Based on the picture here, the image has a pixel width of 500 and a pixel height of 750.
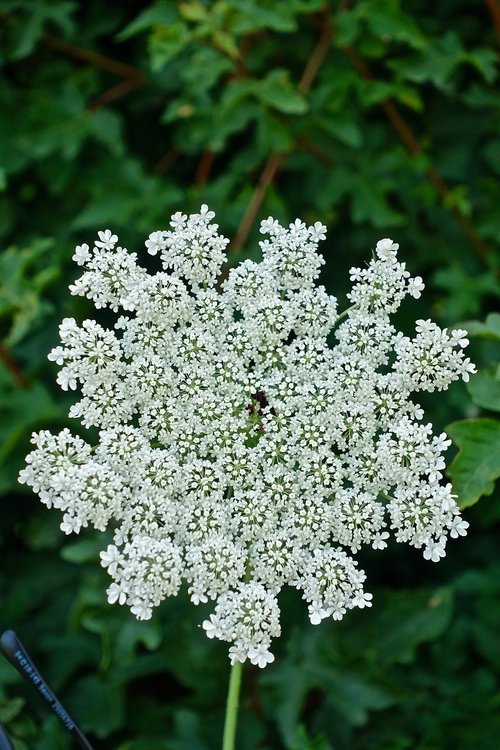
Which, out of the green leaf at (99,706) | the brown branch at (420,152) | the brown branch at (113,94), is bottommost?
the green leaf at (99,706)

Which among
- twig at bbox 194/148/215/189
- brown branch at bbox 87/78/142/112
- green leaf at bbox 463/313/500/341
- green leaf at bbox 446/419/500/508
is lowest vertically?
green leaf at bbox 446/419/500/508

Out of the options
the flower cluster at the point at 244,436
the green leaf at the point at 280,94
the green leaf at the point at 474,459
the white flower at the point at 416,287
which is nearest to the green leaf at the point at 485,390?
the green leaf at the point at 474,459

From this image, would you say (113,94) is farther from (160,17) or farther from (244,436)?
(244,436)

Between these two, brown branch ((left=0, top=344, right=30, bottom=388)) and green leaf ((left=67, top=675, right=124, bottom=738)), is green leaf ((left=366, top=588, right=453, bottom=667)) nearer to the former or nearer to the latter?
green leaf ((left=67, top=675, right=124, bottom=738))

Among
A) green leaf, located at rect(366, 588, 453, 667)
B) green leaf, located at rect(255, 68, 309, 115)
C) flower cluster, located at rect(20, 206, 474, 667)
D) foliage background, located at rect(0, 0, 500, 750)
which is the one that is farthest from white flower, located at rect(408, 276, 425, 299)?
green leaf, located at rect(366, 588, 453, 667)

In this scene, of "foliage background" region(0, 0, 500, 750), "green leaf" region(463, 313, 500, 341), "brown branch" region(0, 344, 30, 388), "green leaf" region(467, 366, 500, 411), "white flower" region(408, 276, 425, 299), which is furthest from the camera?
"brown branch" region(0, 344, 30, 388)

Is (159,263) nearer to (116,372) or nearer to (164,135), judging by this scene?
(164,135)

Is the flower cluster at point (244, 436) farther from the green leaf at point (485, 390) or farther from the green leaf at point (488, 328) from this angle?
the green leaf at point (488, 328)
